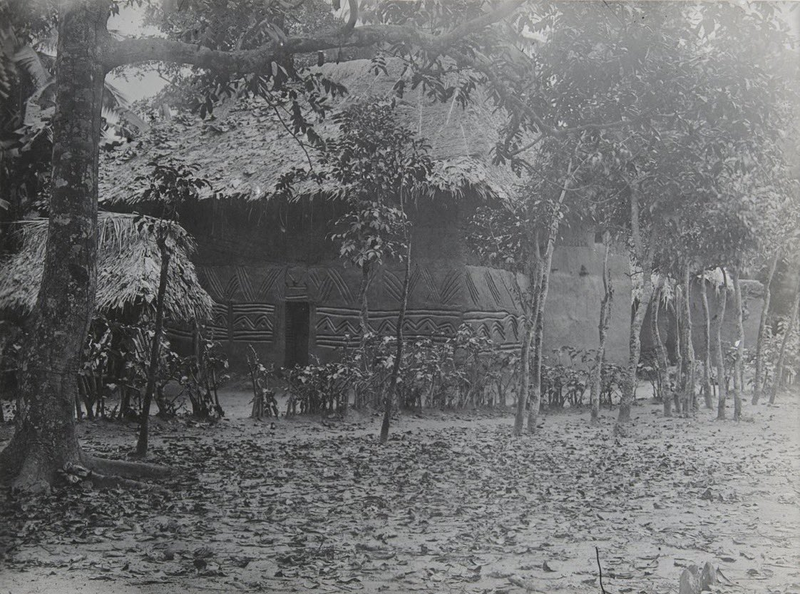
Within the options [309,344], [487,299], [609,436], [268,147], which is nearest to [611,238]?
[487,299]

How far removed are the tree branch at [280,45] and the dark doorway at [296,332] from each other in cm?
631

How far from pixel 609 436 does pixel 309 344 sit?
441cm

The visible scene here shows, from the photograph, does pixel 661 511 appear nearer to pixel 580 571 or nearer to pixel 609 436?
pixel 580 571

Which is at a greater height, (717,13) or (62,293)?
(717,13)

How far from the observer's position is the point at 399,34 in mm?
5438

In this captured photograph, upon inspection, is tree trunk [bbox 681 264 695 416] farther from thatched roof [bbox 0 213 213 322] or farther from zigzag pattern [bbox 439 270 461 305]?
thatched roof [bbox 0 213 213 322]

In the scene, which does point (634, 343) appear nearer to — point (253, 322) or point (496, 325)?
point (496, 325)

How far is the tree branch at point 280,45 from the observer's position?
208 inches

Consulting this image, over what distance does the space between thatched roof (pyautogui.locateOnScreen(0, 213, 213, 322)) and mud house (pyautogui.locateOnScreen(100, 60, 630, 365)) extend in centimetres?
128

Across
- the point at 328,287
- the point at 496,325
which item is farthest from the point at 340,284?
the point at 496,325

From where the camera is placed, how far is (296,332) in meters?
11.6

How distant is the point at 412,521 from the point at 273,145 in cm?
830

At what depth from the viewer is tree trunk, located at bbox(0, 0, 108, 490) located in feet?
16.1

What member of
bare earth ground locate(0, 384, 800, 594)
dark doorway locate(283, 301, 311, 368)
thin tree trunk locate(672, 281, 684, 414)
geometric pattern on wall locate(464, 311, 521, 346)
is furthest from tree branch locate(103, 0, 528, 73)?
thin tree trunk locate(672, 281, 684, 414)
